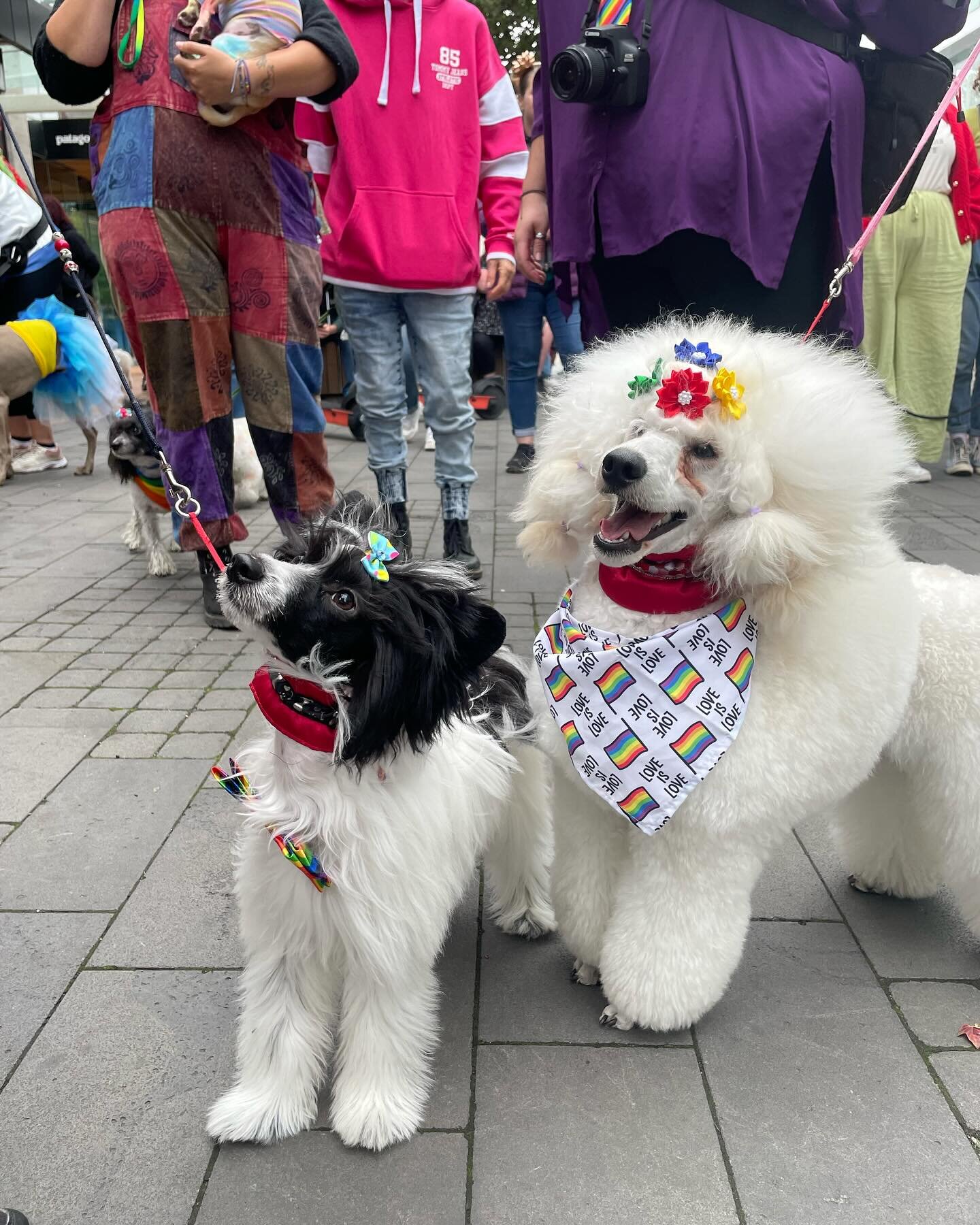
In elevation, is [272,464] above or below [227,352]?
below

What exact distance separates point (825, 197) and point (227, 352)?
236 centimetres

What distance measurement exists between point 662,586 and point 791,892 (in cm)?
109

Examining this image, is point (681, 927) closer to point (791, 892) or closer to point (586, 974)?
point (586, 974)

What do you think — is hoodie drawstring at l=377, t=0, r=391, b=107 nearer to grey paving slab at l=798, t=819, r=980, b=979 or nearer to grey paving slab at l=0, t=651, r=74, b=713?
grey paving slab at l=0, t=651, r=74, b=713

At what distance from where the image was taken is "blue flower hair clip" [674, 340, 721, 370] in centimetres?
171

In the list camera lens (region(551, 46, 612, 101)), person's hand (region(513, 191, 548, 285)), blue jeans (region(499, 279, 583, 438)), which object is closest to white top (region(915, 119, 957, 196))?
blue jeans (region(499, 279, 583, 438))

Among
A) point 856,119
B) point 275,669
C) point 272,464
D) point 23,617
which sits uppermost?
point 856,119

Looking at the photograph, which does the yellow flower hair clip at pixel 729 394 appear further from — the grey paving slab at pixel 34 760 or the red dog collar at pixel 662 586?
the grey paving slab at pixel 34 760

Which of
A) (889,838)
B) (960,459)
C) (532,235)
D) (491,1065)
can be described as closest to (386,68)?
(532,235)

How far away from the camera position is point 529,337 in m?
6.46

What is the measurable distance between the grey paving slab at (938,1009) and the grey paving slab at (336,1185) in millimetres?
995

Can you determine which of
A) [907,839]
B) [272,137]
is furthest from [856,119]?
[272,137]

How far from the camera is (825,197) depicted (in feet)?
7.71

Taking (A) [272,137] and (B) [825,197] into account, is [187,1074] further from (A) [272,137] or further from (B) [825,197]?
(A) [272,137]
